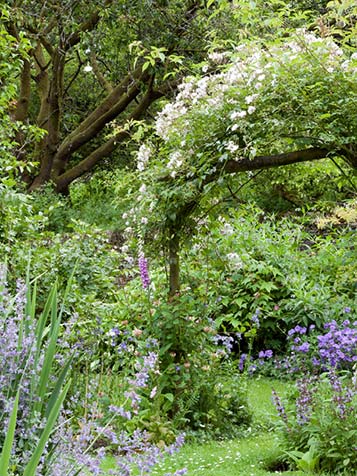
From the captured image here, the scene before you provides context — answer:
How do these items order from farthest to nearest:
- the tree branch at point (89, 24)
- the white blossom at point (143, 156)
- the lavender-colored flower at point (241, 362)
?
the tree branch at point (89, 24) < the lavender-colored flower at point (241, 362) < the white blossom at point (143, 156)

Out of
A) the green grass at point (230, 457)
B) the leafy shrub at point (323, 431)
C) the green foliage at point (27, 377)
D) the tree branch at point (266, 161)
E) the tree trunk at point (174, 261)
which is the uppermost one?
the tree branch at point (266, 161)

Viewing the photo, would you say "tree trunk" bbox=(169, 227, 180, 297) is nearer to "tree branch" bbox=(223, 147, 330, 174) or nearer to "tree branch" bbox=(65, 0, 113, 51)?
"tree branch" bbox=(223, 147, 330, 174)

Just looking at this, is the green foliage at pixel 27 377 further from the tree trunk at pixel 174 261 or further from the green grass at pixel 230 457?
the tree trunk at pixel 174 261

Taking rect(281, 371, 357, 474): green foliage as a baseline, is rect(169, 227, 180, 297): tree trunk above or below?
above

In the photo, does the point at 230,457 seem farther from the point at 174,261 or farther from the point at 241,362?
the point at 241,362

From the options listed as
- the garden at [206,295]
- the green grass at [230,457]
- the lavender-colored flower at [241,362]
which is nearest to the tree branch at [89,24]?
the garden at [206,295]

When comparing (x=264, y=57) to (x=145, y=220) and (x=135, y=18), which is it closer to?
(x=145, y=220)

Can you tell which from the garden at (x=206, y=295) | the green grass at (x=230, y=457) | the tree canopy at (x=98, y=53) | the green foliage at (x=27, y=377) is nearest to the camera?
the green foliage at (x=27, y=377)

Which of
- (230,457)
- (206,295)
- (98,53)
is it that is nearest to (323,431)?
(230,457)

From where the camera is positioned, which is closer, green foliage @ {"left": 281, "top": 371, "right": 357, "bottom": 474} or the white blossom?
green foliage @ {"left": 281, "top": 371, "right": 357, "bottom": 474}

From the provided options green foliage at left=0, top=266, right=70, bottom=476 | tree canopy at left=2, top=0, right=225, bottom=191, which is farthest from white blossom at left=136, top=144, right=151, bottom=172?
tree canopy at left=2, top=0, right=225, bottom=191

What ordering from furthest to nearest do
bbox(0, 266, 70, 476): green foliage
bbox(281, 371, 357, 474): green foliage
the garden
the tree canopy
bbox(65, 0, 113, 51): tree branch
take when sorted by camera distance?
bbox(65, 0, 113, 51): tree branch, the tree canopy, bbox(281, 371, 357, 474): green foliage, the garden, bbox(0, 266, 70, 476): green foliage

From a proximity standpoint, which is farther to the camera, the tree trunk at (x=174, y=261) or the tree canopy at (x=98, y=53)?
the tree canopy at (x=98, y=53)

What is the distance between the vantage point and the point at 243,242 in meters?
8.02
